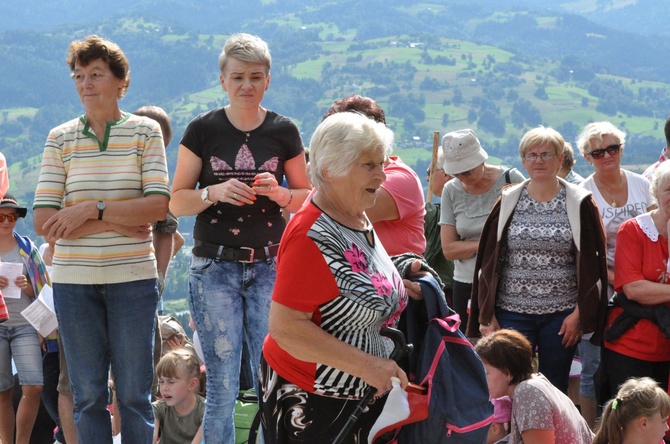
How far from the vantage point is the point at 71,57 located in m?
4.09

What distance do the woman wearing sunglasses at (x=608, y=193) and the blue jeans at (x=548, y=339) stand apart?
0.62 meters

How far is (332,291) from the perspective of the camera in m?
2.92

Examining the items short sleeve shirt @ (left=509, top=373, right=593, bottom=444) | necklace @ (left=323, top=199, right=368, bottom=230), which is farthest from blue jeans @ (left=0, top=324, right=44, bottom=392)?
necklace @ (left=323, top=199, right=368, bottom=230)

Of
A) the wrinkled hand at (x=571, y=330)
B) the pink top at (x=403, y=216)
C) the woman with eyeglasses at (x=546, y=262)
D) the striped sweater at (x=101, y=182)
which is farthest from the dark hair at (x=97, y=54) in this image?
the wrinkled hand at (x=571, y=330)

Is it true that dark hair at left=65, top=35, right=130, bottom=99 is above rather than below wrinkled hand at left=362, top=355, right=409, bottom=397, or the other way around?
above

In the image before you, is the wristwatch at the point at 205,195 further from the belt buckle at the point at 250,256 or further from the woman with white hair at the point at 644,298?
the woman with white hair at the point at 644,298

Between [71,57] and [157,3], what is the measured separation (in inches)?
7771

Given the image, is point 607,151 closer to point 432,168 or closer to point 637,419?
point 432,168

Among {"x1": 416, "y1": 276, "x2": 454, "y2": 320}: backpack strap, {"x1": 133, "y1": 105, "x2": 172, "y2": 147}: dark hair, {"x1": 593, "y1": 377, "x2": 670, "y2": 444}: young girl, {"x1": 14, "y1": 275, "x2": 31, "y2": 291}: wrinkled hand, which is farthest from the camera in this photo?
{"x1": 14, "y1": 275, "x2": 31, "y2": 291}: wrinkled hand

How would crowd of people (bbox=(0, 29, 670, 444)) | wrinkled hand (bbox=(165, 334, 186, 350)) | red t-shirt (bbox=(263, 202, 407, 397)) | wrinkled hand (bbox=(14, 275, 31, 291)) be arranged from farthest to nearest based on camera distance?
wrinkled hand (bbox=(165, 334, 186, 350)), wrinkled hand (bbox=(14, 275, 31, 291)), crowd of people (bbox=(0, 29, 670, 444)), red t-shirt (bbox=(263, 202, 407, 397))

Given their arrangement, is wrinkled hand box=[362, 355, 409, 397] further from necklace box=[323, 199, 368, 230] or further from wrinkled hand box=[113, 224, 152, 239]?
wrinkled hand box=[113, 224, 152, 239]

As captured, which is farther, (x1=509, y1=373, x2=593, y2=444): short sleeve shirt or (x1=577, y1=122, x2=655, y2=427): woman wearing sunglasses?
(x1=577, y1=122, x2=655, y2=427): woman wearing sunglasses

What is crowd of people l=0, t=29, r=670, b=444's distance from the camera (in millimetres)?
3023

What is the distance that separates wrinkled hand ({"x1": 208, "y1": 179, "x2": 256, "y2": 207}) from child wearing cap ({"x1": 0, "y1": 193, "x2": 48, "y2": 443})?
2442 millimetres
